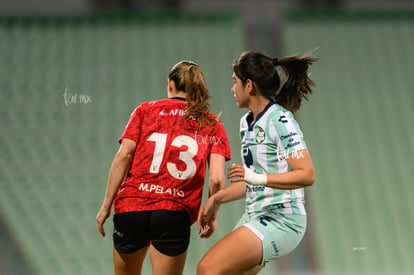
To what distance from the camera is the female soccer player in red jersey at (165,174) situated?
2.97 meters

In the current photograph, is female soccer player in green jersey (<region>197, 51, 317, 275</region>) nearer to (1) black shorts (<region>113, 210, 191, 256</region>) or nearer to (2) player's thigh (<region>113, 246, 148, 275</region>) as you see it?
(1) black shorts (<region>113, 210, 191, 256</region>)

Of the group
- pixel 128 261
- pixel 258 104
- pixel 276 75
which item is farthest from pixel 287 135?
pixel 128 261

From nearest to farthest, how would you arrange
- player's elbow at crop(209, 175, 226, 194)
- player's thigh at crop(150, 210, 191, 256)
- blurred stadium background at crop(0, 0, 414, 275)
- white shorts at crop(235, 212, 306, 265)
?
1. white shorts at crop(235, 212, 306, 265)
2. player's thigh at crop(150, 210, 191, 256)
3. player's elbow at crop(209, 175, 226, 194)
4. blurred stadium background at crop(0, 0, 414, 275)

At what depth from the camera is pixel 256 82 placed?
3064 millimetres

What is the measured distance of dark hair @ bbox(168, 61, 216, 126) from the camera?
3096mm

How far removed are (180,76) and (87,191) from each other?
431 cm

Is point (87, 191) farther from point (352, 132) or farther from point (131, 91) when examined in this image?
point (352, 132)

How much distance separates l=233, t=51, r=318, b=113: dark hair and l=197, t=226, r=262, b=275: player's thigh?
0.81 m

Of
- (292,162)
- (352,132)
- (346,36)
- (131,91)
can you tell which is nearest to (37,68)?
(131,91)

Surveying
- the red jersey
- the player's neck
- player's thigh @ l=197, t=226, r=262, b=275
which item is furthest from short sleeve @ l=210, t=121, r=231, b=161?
player's thigh @ l=197, t=226, r=262, b=275

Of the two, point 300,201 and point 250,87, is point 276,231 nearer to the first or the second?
point 300,201

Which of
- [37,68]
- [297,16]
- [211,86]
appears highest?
[297,16]

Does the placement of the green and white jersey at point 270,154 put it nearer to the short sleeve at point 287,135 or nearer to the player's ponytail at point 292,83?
the short sleeve at point 287,135

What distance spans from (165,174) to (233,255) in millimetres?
591
